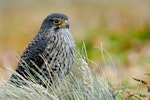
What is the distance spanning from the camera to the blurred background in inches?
549

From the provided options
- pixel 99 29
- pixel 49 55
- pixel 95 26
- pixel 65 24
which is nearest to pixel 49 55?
pixel 49 55

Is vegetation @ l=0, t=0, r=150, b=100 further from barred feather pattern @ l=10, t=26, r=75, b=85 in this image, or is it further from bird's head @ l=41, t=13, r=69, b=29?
bird's head @ l=41, t=13, r=69, b=29

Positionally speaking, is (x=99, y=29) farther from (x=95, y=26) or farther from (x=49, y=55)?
(x=49, y=55)

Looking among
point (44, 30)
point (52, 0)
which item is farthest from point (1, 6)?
point (44, 30)

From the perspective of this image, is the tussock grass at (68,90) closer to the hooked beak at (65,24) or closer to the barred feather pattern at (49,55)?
the barred feather pattern at (49,55)

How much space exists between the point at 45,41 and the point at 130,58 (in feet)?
22.1

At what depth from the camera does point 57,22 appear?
7.28m

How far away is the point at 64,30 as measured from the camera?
7168mm

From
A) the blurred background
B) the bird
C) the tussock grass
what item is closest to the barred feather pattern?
the bird

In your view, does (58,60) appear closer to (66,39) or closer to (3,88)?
(66,39)

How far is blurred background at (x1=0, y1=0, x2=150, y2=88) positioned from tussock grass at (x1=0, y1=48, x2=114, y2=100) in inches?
199

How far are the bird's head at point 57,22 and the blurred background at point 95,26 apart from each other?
14.9ft

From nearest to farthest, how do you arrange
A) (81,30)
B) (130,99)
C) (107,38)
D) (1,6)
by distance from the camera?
(130,99)
(107,38)
(81,30)
(1,6)

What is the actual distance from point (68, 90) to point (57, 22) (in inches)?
34.9
